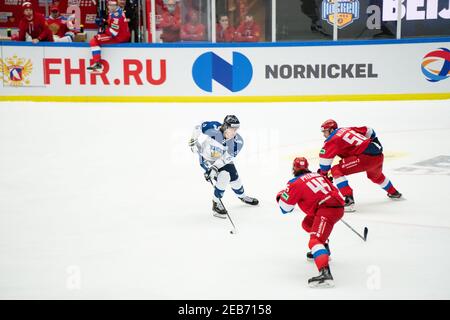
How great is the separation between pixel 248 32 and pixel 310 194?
334 inches

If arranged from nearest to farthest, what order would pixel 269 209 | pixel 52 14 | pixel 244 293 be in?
pixel 244 293 < pixel 269 209 < pixel 52 14

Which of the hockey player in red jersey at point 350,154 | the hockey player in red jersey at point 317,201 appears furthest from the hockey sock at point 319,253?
the hockey player in red jersey at point 350,154

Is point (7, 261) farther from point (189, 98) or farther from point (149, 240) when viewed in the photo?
point (189, 98)

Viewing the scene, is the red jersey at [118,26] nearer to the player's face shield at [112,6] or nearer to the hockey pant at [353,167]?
the player's face shield at [112,6]

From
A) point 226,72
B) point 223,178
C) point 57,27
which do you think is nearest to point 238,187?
point 223,178

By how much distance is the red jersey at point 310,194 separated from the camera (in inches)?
171

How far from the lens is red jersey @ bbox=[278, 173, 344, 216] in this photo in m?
4.34

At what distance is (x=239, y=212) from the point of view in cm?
614

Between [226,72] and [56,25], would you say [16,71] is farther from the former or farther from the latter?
[226,72]

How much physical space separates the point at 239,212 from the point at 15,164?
3461mm

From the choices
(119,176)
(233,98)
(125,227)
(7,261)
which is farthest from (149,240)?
(233,98)

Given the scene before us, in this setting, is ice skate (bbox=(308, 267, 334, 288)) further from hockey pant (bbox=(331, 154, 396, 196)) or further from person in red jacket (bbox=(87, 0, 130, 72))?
person in red jacket (bbox=(87, 0, 130, 72))

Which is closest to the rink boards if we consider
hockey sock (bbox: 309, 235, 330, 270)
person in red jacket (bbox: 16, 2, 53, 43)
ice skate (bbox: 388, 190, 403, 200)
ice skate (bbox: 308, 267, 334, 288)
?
person in red jacket (bbox: 16, 2, 53, 43)

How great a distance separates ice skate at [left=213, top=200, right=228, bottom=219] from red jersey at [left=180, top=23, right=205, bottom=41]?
6.95 meters
